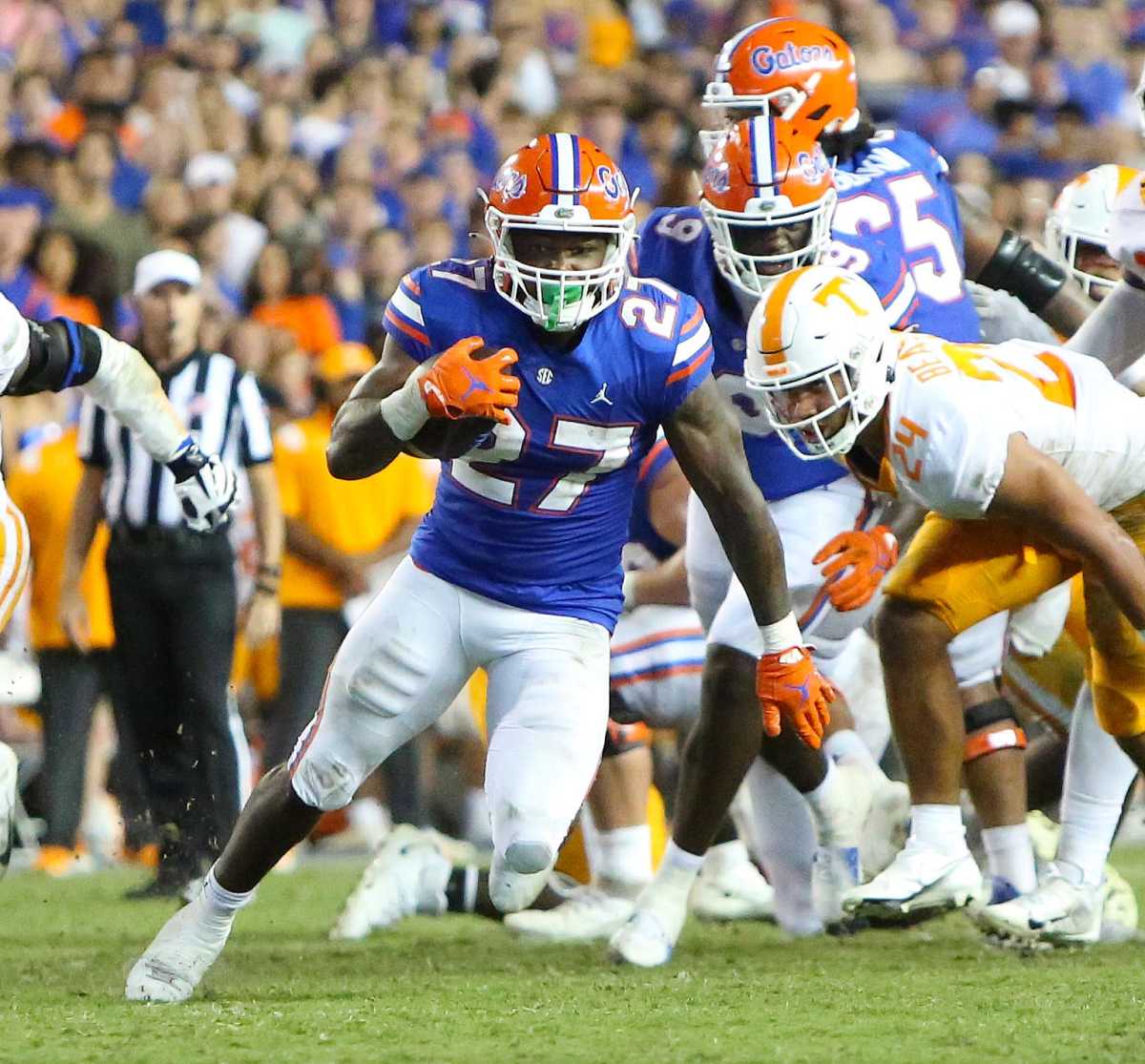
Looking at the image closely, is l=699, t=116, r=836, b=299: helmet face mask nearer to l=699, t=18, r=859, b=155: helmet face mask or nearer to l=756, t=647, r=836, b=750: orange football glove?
l=699, t=18, r=859, b=155: helmet face mask

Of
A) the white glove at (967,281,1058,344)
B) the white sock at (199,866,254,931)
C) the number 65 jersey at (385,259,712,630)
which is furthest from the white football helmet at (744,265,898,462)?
the white glove at (967,281,1058,344)

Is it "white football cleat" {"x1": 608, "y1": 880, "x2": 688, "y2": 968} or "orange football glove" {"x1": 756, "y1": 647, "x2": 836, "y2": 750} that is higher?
"orange football glove" {"x1": 756, "y1": 647, "x2": 836, "y2": 750}

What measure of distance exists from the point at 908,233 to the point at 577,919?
1906 mm

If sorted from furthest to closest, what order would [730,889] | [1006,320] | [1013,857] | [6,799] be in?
[1006,320] → [730,889] → [1013,857] → [6,799]

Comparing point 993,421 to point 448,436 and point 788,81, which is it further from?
point 788,81

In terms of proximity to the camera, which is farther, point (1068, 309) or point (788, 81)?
point (1068, 309)

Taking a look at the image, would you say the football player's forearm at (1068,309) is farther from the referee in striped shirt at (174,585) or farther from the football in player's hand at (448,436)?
the referee in striped shirt at (174,585)

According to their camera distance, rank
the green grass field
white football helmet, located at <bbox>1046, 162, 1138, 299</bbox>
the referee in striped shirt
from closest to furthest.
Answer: the green grass field < white football helmet, located at <bbox>1046, 162, 1138, 299</bbox> < the referee in striped shirt

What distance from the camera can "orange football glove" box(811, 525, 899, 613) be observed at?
451cm

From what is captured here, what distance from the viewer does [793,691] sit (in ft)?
13.8

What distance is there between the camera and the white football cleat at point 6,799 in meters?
4.50

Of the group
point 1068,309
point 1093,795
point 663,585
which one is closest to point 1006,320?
point 1068,309

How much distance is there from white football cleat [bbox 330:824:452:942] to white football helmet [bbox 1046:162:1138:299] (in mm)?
2289

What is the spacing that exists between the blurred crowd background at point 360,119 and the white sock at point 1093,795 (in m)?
3.83
